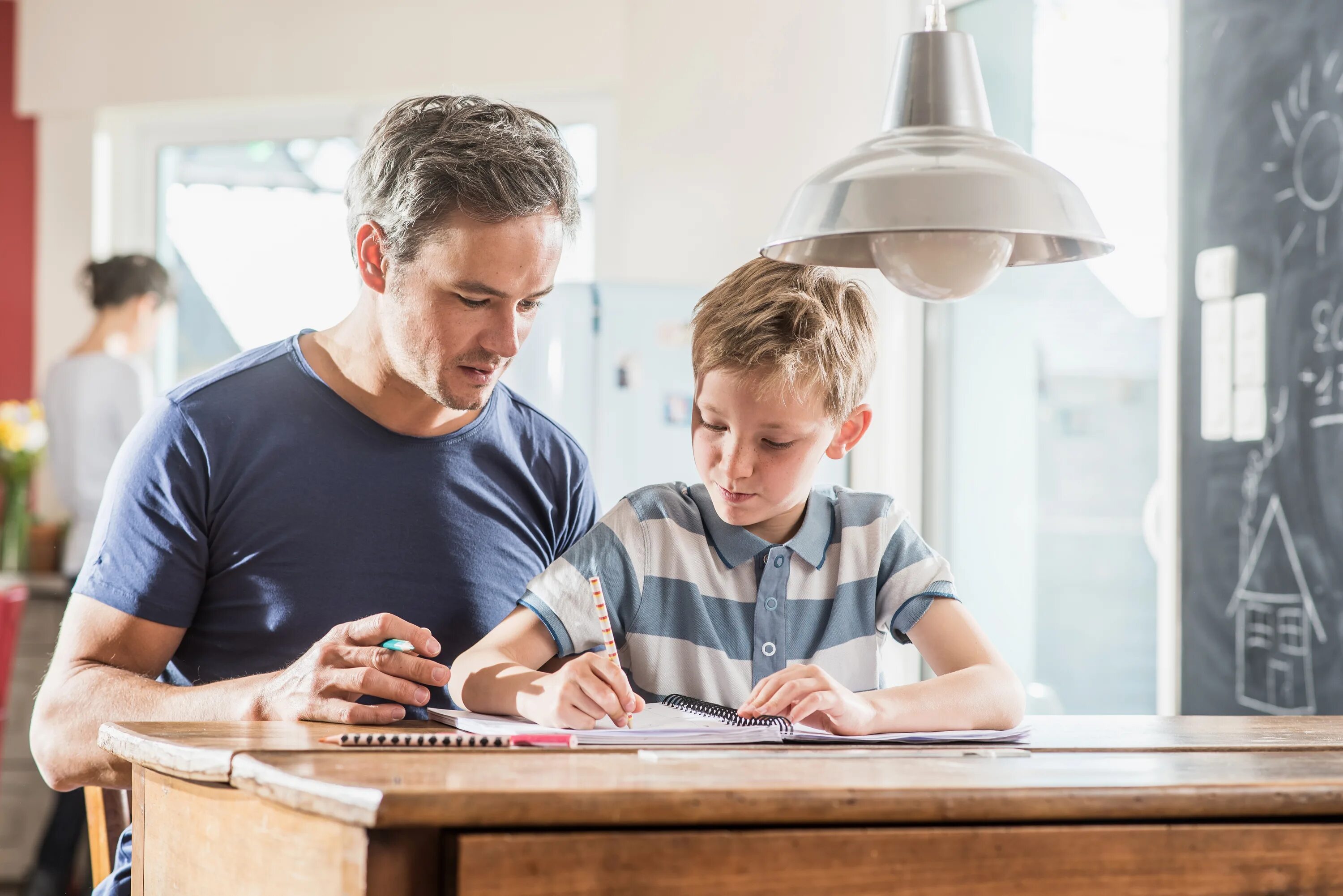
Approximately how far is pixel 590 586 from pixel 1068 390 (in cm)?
219

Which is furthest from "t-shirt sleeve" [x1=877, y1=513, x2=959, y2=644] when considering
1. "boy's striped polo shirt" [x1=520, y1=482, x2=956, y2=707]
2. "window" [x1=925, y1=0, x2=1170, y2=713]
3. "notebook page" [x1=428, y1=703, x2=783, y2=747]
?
"window" [x1=925, y1=0, x2=1170, y2=713]

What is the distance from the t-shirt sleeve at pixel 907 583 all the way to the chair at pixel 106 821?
2.81 feet

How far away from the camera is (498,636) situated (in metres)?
1.34

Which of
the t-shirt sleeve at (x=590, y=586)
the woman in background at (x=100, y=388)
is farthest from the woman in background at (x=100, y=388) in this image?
the t-shirt sleeve at (x=590, y=586)

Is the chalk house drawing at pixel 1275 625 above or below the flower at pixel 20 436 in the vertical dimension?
below

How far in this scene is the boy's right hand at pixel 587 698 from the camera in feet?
3.73

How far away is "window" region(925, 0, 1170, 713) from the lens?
301 cm

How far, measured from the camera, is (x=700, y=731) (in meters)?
1.10

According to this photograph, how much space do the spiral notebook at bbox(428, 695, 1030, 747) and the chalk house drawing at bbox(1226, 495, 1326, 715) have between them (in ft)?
4.77

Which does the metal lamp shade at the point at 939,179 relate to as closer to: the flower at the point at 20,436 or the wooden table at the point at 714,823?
the wooden table at the point at 714,823

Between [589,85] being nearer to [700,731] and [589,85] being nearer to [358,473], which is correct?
[358,473]

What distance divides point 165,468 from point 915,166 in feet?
2.92

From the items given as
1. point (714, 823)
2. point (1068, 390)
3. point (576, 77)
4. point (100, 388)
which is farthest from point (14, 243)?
point (714, 823)

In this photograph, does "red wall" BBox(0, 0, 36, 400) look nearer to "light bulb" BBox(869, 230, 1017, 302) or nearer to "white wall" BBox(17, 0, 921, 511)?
"white wall" BBox(17, 0, 921, 511)
